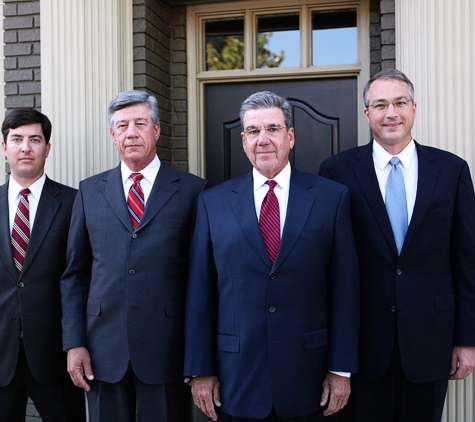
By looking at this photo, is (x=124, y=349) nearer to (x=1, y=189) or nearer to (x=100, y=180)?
(x=100, y=180)

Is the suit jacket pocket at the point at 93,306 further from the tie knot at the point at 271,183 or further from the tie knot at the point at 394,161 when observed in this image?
the tie knot at the point at 394,161

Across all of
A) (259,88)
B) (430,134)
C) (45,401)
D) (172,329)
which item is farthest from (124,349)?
(259,88)

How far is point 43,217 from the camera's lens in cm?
302

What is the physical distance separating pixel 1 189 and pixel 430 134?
247cm

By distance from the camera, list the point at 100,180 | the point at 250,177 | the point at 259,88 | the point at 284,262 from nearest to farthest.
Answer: the point at 284,262
the point at 250,177
the point at 100,180
the point at 259,88

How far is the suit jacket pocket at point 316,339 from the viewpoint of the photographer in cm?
242

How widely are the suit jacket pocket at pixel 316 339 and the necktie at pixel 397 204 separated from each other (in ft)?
1.73

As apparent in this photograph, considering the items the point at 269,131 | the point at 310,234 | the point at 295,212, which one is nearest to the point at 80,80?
the point at 269,131

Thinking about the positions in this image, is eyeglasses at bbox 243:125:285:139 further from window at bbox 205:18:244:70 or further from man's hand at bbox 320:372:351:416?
window at bbox 205:18:244:70

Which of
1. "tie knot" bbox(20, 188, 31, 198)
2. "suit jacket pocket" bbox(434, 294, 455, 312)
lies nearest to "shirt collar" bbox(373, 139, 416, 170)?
"suit jacket pocket" bbox(434, 294, 455, 312)

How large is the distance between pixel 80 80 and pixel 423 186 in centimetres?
235

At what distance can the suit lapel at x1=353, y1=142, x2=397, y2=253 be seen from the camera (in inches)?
101

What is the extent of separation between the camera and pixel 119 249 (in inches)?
106

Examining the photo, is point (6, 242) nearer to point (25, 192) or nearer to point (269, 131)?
point (25, 192)
